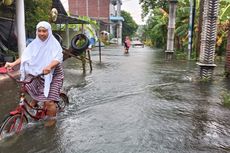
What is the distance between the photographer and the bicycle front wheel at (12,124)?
5332 mm

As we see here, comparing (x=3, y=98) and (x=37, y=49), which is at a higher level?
(x=37, y=49)

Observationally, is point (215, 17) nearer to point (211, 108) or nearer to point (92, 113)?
point (211, 108)

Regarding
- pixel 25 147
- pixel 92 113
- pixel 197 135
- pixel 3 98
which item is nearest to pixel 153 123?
pixel 197 135

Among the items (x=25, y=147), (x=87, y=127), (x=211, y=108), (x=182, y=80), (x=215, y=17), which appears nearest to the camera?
(x=25, y=147)

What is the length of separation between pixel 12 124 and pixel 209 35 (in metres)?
7.86

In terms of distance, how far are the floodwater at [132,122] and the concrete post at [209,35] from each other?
89 cm

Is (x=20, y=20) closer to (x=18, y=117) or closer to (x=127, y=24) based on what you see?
(x=18, y=117)

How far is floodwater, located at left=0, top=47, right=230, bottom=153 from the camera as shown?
520cm

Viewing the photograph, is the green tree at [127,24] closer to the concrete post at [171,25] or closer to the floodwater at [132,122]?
the concrete post at [171,25]

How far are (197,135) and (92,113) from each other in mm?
2383

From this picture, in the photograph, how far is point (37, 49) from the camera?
5934 mm

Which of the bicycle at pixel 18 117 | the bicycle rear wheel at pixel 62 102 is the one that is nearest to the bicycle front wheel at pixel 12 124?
the bicycle at pixel 18 117

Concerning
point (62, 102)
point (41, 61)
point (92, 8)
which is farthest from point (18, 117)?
point (92, 8)

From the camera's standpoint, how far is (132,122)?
6551 mm
